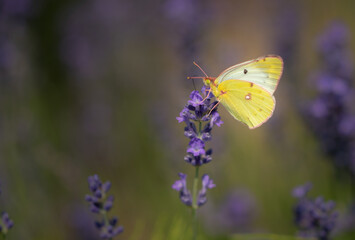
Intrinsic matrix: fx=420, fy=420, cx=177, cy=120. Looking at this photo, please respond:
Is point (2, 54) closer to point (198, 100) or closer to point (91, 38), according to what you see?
point (91, 38)

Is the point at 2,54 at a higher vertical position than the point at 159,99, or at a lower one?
lower

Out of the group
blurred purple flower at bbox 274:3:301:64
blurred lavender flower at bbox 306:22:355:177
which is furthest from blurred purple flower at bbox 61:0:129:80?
blurred lavender flower at bbox 306:22:355:177

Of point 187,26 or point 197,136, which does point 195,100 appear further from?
point 187,26

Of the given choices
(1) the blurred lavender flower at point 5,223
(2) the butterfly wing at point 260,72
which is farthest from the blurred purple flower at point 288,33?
(1) the blurred lavender flower at point 5,223

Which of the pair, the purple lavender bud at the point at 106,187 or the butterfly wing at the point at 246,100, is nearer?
the purple lavender bud at the point at 106,187

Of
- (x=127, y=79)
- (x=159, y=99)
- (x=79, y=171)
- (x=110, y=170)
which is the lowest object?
(x=79, y=171)

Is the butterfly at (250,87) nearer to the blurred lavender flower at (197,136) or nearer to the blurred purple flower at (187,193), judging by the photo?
the blurred lavender flower at (197,136)

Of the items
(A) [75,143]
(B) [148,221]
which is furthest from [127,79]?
(B) [148,221]
